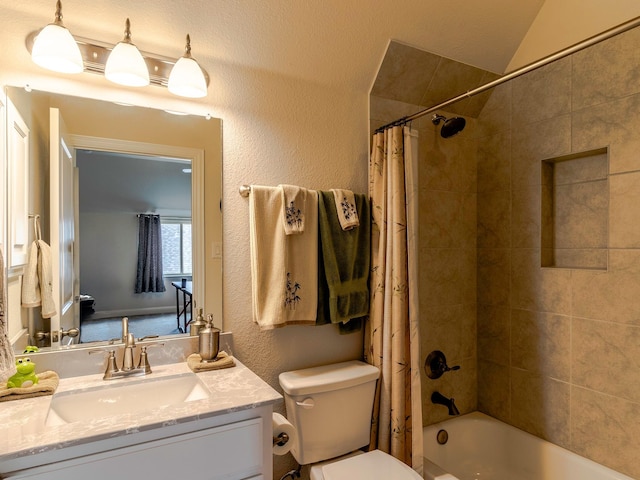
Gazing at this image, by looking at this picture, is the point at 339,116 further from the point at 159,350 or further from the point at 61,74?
the point at 159,350

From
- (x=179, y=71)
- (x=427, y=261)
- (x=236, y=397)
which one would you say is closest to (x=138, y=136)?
(x=179, y=71)

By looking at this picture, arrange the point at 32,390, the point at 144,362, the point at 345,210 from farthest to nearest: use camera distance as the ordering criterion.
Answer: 1. the point at 345,210
2. the point at 144,362
3. the point at 32,390

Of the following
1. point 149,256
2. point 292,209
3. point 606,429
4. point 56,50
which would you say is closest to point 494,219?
point 606,429

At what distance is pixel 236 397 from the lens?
1173mm

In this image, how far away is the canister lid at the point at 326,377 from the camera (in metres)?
1.58

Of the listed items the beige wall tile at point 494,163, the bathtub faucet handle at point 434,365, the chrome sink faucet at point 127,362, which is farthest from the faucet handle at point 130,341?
the beige wall tile at point 494,163

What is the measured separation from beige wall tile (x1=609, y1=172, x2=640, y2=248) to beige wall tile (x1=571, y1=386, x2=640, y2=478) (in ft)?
2.29

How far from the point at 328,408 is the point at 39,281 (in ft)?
3.97

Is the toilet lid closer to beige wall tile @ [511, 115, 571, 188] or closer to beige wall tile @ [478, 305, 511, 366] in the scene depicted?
beige wall tile @ [478, 305, 511, 366]

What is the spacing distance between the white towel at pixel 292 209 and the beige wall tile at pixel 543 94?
136 cm

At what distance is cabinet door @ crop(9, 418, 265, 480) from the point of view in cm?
95

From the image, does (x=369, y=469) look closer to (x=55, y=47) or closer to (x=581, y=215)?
(x=581, y=215)

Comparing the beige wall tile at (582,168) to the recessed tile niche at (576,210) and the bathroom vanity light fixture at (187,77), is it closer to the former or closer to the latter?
the recessed tile niche at (576,210)

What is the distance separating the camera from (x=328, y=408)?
5.36 ft
